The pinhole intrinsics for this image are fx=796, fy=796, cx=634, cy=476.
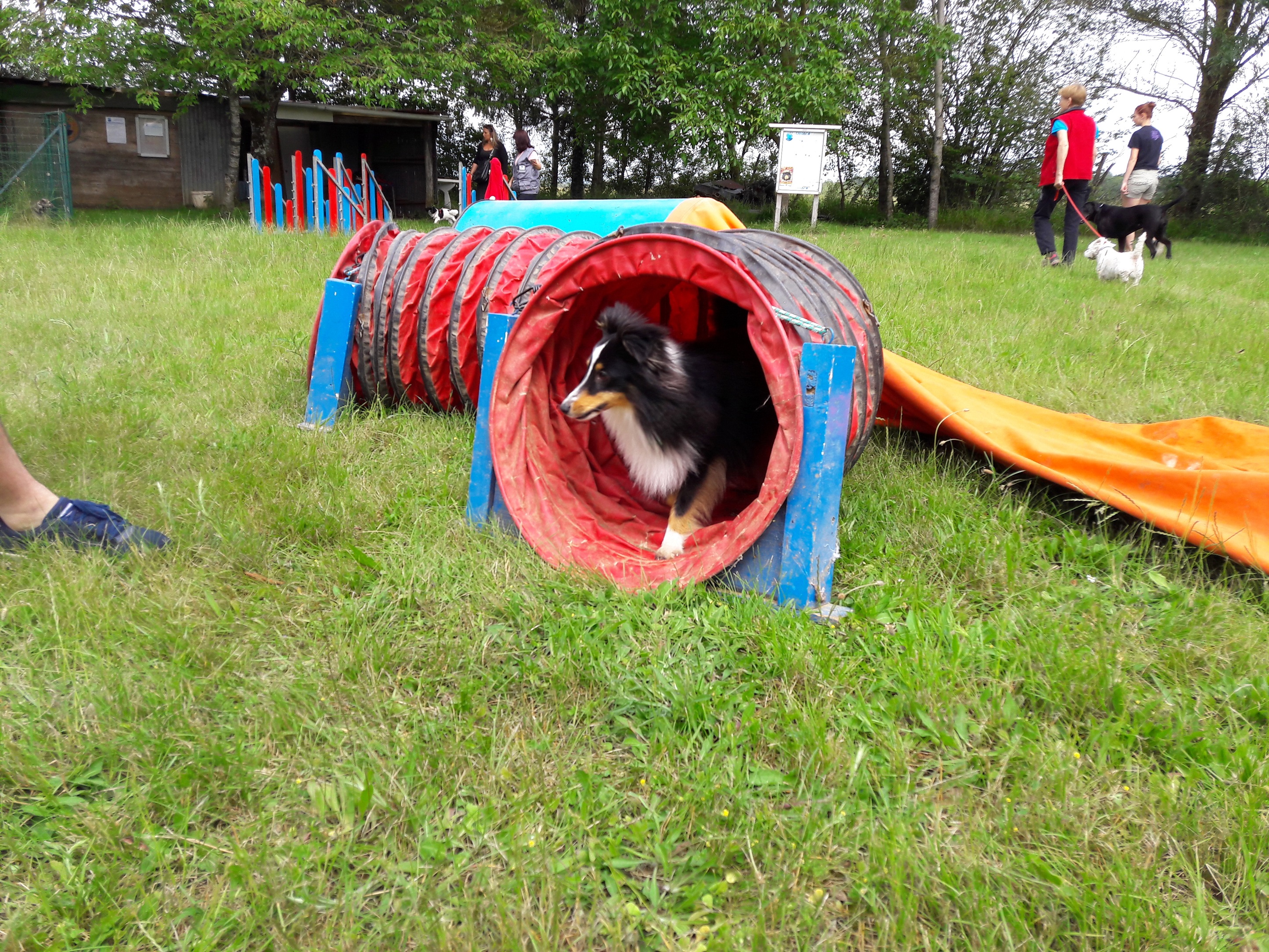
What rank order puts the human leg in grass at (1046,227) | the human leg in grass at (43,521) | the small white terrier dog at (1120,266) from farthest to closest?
the human leg in grass at (1046,227) < the small white terrier dog at (1120,266) < the human leg in grass at (43,521)

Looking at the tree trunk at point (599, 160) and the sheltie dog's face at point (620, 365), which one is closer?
the sheltie dog's face at point (620, 365)

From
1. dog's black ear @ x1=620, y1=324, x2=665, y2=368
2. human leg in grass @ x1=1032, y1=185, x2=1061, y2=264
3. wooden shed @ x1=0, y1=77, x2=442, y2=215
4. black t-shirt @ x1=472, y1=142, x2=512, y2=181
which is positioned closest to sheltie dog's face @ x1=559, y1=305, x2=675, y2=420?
dog's black ear @ x1=620, y1=324, x2=665, y2=368

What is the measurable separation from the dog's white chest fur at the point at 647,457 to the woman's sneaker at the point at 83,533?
1.70 m

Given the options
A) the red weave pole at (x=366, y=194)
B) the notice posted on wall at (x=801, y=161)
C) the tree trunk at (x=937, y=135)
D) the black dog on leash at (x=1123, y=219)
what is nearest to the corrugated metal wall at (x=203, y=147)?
the red weave pole at (x=366, y=194)

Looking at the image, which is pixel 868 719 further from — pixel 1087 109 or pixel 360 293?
pixel 1087 109

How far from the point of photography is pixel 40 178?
43.8 ft

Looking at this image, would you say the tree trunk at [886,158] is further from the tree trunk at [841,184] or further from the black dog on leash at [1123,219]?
the black dog on leash at [1123,219]

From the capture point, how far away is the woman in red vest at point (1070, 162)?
859 centimetres

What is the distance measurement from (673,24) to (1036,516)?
67.3 feet

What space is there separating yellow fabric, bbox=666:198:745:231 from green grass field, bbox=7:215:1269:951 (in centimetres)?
201

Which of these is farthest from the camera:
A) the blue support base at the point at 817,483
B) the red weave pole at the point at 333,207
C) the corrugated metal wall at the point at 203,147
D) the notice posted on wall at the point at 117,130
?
the corrugated metal wall at the point at 203,147

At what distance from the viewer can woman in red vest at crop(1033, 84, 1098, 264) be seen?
859 centimetres

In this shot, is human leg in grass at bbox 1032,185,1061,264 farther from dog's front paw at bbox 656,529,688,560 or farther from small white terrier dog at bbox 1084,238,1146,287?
dog's front paw at bbox 656,529,688,560

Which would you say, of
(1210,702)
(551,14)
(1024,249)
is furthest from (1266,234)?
(1210,702)
